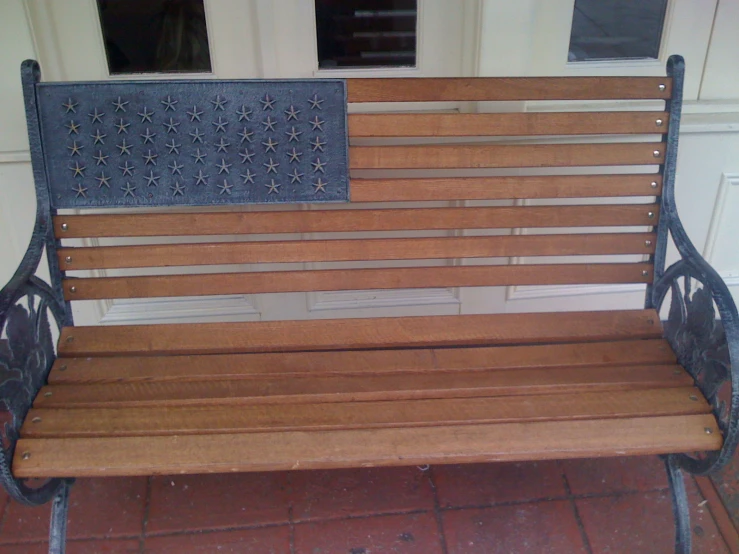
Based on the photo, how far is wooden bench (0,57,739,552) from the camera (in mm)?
1582

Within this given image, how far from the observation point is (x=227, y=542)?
191 centimetres

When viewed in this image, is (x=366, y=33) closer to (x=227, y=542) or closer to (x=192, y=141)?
(x=192, y=141)

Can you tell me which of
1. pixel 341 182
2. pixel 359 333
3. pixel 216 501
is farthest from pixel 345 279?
pixel 216 501

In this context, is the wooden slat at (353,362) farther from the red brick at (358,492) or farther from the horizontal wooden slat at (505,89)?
the horizontal wooden slat at (505,89)

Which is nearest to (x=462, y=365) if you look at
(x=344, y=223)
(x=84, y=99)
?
(x=344, y=223)

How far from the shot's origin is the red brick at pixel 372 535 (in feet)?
6.18

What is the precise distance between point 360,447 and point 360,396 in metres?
0.17

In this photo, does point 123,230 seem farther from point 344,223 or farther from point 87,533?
point 87,533

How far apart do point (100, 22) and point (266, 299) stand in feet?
3.51

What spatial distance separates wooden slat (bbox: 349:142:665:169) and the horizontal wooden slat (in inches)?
5.2

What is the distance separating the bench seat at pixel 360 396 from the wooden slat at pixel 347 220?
0.27 m

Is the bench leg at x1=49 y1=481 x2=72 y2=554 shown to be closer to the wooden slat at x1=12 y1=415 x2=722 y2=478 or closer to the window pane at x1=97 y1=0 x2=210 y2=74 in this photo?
the wooden slat at x1=12 y1=415 x2=722 y2=478

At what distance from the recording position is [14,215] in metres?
2.25

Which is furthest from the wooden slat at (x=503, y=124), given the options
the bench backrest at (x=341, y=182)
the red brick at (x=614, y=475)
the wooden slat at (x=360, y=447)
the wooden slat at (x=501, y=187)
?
the red brick at (x=614, y=475)
